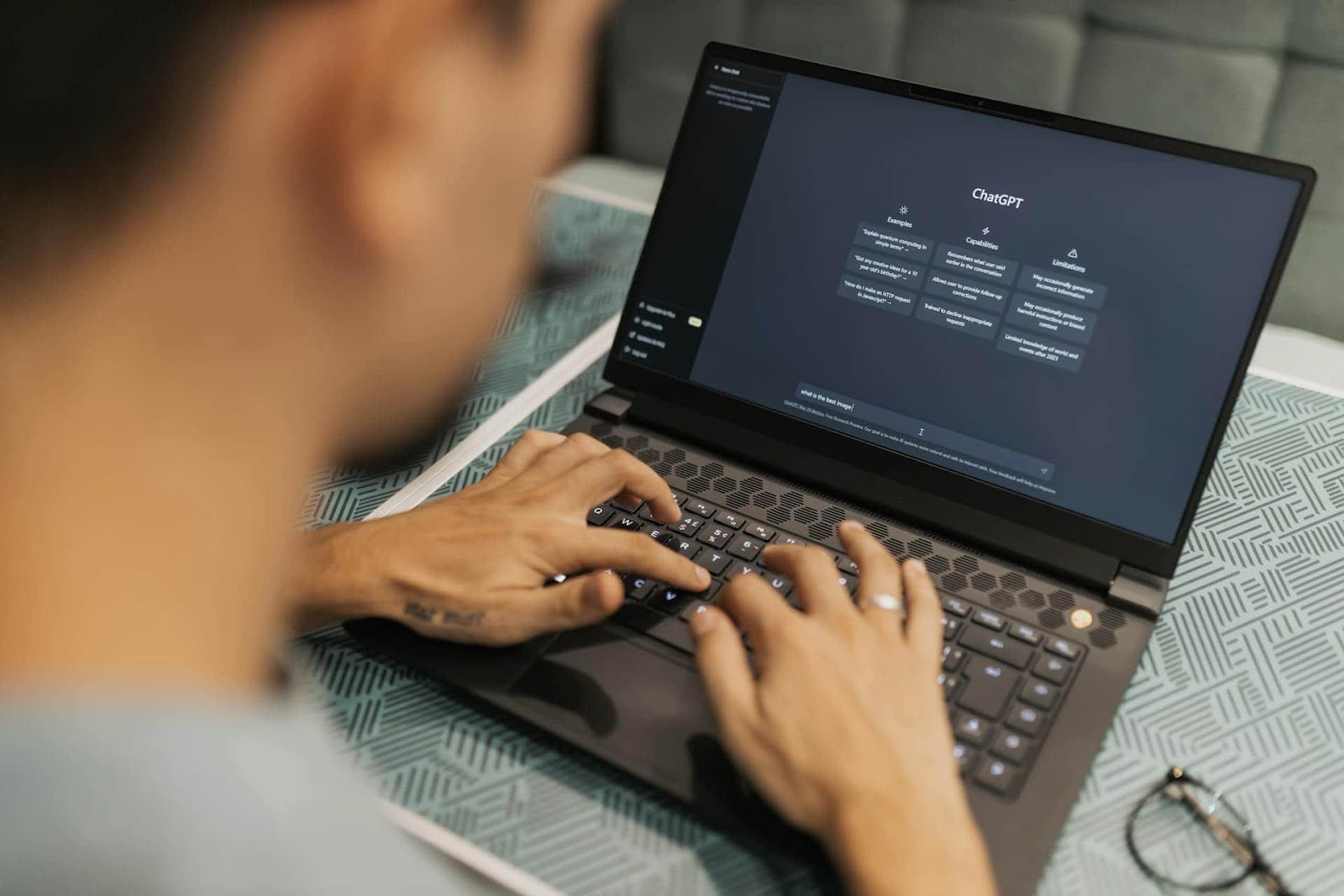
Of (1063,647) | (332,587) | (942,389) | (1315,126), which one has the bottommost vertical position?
(332,587)

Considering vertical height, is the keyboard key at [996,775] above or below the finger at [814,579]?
below

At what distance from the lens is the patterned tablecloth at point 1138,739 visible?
0.58 meters

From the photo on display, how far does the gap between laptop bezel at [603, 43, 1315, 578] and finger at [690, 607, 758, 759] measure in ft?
0.68

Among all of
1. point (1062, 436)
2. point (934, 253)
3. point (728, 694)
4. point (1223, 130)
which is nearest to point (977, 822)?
point (728, 694)

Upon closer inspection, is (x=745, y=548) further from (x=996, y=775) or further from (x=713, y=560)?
(x=996, y=775)

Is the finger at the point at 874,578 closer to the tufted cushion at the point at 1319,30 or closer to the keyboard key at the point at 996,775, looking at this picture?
the keyboard key at the point at 996,775

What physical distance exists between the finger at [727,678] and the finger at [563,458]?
0.18m

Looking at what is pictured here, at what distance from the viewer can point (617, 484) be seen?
74 centimetres

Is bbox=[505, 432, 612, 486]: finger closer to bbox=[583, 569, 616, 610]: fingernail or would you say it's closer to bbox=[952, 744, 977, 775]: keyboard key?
bbox=[583, 569, 616, 610]: fingernail

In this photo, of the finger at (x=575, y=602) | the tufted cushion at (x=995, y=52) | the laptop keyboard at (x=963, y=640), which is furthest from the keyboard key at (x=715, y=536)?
the tufted cushion at (x=995, y=52)

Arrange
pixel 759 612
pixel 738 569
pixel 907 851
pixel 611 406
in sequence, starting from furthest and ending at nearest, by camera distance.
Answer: pixel 611 406 → pixel 738 569 → pixel 759 612 → pixel 907 851

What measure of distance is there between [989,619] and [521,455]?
35 cm

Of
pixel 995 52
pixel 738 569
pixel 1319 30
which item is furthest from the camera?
pixel 995 52

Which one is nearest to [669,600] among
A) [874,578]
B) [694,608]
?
[694,608]
